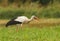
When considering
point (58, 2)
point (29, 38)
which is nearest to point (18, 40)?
point (29, 38)

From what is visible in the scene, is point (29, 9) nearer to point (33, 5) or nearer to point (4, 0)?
point (33, 5)

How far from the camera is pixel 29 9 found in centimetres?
2125

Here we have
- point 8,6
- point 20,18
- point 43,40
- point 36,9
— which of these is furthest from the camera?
point 8,6

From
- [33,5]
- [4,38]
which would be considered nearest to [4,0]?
[33,5]

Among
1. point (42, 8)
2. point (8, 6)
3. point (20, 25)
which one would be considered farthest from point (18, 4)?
point (20, 25)

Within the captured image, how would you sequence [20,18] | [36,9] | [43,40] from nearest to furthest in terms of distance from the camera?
[43,40] < [20,18] < [36,9]

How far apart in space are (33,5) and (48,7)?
4.23 ft

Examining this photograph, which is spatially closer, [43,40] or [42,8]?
[43,40]

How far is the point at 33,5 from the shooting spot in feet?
73.4

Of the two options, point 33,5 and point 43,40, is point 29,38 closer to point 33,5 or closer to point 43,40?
point 43,40

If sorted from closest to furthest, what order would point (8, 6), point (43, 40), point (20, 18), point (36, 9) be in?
point (43, 40) → point (20, 18) → point (36, 9) → point (8, 6)

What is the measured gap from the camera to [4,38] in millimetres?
8531

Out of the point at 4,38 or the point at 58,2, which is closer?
the point at 4,38

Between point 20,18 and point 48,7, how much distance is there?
10789 millimetres
